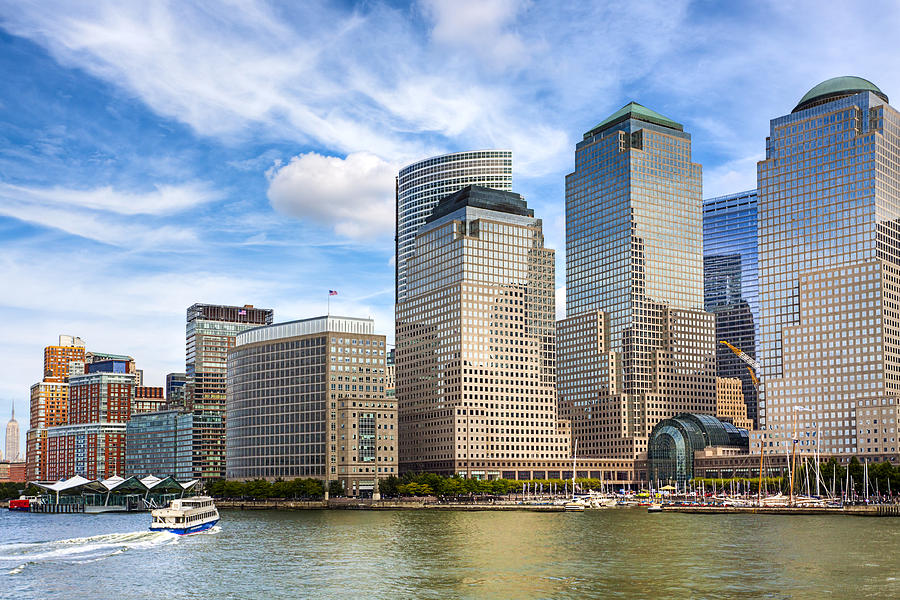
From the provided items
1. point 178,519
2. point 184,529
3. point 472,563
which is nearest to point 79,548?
point 184,529

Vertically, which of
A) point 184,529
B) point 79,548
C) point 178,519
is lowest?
point 184,529

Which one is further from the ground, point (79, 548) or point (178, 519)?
point (178, 519)

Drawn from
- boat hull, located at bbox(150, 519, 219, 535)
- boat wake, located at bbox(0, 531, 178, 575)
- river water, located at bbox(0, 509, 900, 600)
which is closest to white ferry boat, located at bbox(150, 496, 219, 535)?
boat hull, located at bbox(150, 519, 219, 535)

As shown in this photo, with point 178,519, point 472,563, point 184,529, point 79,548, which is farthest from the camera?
point 178,519

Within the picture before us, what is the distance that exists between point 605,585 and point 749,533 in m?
70.5

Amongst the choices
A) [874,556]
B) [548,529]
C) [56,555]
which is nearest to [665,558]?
[874,556]

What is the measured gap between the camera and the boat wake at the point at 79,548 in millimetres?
130375

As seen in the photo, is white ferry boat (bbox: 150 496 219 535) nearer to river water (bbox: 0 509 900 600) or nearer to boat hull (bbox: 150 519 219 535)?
boat hull (bbox: 150 519 219 535)

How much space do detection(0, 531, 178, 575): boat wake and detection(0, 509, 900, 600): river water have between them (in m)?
0.26

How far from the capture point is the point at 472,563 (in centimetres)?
12106

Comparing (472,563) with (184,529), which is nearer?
(472,563)

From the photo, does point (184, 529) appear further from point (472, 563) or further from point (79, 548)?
point (472, 563)

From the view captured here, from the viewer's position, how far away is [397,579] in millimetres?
107812

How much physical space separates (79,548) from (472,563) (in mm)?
60182
